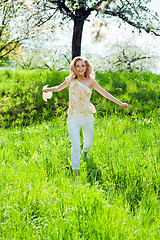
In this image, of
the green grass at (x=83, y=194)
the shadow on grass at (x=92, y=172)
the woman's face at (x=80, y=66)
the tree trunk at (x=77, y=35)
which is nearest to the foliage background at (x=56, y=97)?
the tree trunk at (x=77, y=35)

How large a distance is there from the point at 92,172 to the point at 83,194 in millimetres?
970

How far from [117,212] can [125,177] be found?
79 cm

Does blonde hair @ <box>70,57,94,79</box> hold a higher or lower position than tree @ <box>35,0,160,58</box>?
lower

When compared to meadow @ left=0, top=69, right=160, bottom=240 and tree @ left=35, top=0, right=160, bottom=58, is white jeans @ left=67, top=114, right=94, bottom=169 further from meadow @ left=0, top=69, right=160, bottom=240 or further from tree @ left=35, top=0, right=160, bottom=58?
tree @ left=35, top=0, right=160, bottom=58

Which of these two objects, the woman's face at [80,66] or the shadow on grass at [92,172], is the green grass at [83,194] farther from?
Answer: the woman's face at [80,66]

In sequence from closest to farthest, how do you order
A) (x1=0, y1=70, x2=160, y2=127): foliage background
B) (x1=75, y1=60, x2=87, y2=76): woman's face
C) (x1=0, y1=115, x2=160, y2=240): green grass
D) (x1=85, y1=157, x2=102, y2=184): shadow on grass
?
1. (x1=0, y1=115, x2=160, y2=240): green grass
2. (x1=85, y1=157, x2=102, y2=184): shadow on grass
3. (x1=75, y1=60, x2=87, y2=76): woman's face
4. (x1=0, y1=70, x2=160, y2=127): foliage background

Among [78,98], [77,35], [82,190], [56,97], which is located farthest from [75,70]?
[77,35]

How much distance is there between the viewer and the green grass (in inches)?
91.0

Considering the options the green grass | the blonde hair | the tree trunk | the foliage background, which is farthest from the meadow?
the tree trunk

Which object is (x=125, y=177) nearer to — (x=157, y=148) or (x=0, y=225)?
(x=157, y=148)

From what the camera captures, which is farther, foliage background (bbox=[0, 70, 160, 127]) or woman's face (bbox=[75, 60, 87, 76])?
foliage background (bbox=[0, 70, 160, 127])

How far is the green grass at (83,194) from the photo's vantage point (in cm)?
231

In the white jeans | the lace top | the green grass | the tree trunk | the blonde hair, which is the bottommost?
the green grass

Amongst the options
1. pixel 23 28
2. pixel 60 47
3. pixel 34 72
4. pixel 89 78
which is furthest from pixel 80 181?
pixel 60 47
